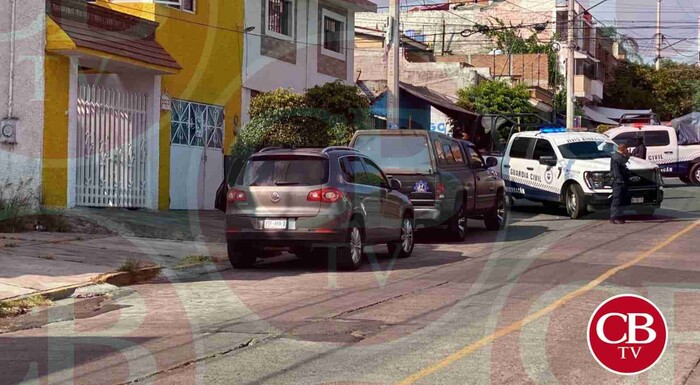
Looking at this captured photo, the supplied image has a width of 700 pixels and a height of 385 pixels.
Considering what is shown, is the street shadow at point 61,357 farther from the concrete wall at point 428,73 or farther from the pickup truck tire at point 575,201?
the concrete wall at point 428,73

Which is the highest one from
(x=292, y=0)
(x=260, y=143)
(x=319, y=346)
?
(x=292, y=0)

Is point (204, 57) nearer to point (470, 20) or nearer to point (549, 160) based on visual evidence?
point (549, 160)

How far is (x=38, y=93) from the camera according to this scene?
1880 cm

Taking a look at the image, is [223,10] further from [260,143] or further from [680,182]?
[680,182]

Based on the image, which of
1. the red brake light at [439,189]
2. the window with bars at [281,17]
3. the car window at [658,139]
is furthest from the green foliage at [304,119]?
the car window at [658,139]

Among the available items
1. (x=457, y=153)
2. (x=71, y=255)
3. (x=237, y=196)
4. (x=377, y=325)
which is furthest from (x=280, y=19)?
(x=377, y=325)

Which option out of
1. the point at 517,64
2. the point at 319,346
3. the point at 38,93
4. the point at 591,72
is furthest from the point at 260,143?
the point at 591,72

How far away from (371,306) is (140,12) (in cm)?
1282

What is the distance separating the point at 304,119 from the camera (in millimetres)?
23422

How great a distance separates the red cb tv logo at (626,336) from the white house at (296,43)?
19648 millimetres

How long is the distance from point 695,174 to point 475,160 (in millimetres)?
16420

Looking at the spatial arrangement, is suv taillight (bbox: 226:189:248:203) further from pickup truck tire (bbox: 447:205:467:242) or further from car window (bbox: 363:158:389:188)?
pickup truck tire (bbox: 447:205:467:242)

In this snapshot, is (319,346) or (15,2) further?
(15,2)

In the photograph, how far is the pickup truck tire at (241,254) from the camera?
1498cm
